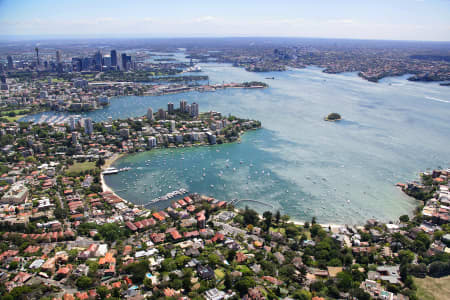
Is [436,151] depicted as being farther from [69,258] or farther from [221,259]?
[69,258]

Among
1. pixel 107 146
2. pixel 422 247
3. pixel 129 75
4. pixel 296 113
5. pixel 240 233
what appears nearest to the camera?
pixel 422 247

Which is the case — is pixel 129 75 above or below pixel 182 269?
above

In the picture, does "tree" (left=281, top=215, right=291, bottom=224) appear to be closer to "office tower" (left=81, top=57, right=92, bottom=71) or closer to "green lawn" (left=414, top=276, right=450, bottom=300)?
"green lawn" (left=414, top=276, right=450, bottom=300)

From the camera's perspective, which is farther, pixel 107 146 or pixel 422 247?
pixel 107 146

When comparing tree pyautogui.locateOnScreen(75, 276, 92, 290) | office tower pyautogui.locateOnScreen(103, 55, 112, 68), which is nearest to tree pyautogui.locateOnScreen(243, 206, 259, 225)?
tree pyautogui.locateOnScreen(75, 276, 92, 290)

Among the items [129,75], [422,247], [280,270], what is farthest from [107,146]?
[129,75]

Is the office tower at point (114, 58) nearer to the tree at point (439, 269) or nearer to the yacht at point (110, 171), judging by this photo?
the yacht at point (110, 171)

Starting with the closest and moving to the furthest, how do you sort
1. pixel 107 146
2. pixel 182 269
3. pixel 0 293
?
pixel 0 293 → pixel 182 269 → pixel 107 146

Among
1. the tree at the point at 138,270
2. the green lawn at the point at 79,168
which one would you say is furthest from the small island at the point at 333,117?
the tree at the point at 138,270
